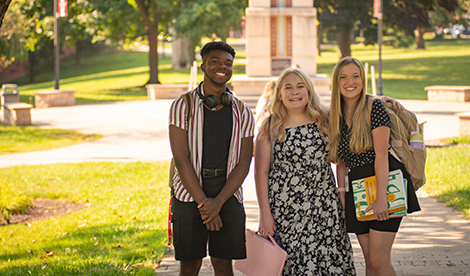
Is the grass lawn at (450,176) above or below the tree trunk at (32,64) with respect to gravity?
below

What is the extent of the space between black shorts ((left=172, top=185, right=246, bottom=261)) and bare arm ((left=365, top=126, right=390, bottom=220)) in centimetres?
95

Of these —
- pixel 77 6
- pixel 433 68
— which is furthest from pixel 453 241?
pixel 433 68

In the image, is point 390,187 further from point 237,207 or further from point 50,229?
point 50,229

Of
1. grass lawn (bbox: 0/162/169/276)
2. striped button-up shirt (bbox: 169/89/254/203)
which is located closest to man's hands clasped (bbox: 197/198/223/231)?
striped button-up shirt (bbox: 169/89/254/203)

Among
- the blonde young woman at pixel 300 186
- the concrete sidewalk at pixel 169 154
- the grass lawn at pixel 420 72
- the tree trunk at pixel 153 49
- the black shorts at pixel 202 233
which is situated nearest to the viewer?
the black shorts at pixel 202 233

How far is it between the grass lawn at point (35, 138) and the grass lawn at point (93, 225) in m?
3.02

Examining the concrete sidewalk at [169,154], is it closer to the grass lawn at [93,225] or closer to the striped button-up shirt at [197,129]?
the grass lawn at [93,225]

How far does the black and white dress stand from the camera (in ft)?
13.7

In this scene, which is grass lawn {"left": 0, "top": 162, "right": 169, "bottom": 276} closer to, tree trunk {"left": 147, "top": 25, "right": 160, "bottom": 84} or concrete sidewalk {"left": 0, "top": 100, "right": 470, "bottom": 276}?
concrete sidewalk {"left": 0, "top": 100, "right": 470, "bottom": 276}

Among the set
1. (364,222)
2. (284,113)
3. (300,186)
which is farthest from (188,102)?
(364,222)

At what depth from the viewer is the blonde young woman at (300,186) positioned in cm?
420

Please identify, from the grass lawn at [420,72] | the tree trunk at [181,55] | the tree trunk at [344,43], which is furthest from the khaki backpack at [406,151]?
the tree trunk at [181,55]

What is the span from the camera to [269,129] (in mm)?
4234

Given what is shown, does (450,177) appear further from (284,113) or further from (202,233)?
(202,233)
